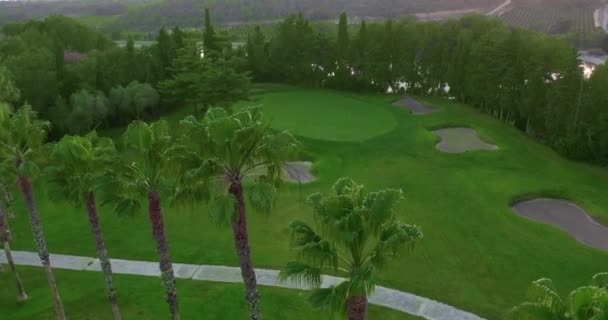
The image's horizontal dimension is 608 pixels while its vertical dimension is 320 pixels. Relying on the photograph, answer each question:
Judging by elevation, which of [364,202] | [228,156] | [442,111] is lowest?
[442,111]

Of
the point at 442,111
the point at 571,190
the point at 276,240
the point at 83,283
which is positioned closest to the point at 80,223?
the point at 83,283

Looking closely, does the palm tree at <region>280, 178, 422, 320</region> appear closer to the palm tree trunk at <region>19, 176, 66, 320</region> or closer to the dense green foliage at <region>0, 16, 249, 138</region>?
the palm tree trunk at <region>19, 176, 66, 320</region>

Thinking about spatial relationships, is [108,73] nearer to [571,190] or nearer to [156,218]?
[156,218]

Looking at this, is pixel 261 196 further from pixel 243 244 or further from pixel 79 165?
pixel 79 165

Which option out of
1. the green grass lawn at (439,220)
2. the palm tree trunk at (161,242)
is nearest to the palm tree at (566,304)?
the green grass lawn at (439,220)

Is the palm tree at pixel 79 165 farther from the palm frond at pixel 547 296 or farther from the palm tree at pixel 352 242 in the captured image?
the palm frond at pixel 547 296

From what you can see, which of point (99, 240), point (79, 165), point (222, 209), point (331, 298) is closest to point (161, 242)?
point (99, 240)

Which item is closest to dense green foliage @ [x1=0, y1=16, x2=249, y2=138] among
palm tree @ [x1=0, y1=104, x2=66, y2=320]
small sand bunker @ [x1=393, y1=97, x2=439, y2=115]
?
small sand bunker @ [x1=393, y1=97, x2=439, y2=115]
